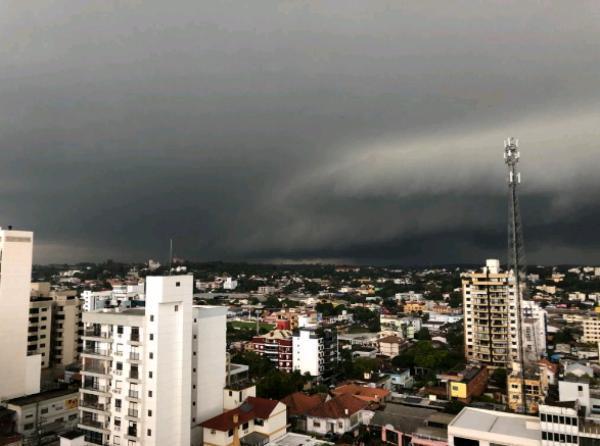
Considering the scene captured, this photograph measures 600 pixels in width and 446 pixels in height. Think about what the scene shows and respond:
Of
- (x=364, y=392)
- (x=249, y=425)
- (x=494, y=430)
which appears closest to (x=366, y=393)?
(x=364, y=392)

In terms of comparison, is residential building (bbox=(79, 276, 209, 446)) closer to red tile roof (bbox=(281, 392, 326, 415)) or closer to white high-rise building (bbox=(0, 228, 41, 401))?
red tile roof (bbox=(281, 392, 326, 415))

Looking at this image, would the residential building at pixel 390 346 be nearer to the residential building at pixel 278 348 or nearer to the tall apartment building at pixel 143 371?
the residential building at pixel 278 348

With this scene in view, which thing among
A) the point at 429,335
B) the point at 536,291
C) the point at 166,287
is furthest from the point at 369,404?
the point at 536,291

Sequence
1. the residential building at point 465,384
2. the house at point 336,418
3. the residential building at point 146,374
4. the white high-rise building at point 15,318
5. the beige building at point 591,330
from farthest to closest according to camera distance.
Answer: the beige building at point 591,330
the residential building at point 465,384
the white high-rise building at point 15,318
the house at point 336,418
the residential building at point 146,374

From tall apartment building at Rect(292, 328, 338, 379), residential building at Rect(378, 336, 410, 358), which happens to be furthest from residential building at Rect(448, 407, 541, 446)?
residential building at Rect(378, 336, 410, 358)

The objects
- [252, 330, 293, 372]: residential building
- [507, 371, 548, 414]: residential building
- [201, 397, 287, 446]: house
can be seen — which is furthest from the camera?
[252, 330, 293, 372]: residential building

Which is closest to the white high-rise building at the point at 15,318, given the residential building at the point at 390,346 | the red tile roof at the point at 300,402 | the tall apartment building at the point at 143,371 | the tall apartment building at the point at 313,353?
the tall apartment building at the point at 143,371
